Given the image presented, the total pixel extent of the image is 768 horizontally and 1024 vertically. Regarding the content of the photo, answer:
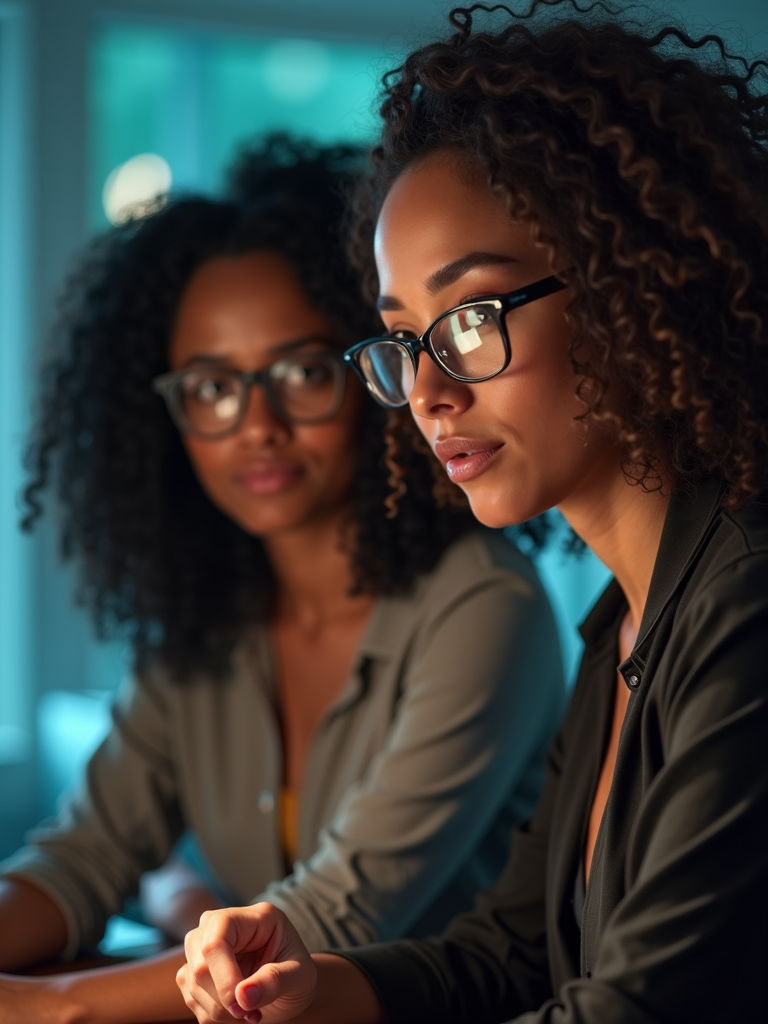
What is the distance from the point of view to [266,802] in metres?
1.69

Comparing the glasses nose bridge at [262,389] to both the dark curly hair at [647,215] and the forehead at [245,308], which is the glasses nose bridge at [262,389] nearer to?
the forehead at [245,308]

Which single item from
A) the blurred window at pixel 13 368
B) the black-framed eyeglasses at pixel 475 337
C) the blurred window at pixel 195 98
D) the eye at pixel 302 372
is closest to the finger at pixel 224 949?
the black-framed eyeglasses at pixel 475 337

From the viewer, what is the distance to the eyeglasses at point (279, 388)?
1.67m

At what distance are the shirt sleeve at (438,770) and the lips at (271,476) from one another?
29 centimetres

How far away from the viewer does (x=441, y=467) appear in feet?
4.58

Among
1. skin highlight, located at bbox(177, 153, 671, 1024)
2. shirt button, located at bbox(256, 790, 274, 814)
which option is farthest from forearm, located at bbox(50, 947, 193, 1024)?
shirt button, located at bbox(256, 790, 274, 814)

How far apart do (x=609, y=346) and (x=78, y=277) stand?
1.19 metres

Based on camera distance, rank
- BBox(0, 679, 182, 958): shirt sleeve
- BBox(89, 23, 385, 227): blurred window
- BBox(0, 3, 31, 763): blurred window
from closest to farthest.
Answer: BBox(0, 679, 182, 958): shirt sleeve < BBox(0, 3, 31, 763): blurred window < BBox(89, 23, 385, 227): blurred window

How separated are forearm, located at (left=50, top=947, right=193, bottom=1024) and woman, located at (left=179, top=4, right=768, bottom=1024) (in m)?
0.18

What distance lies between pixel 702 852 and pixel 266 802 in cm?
100

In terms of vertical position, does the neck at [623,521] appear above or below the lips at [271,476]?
below

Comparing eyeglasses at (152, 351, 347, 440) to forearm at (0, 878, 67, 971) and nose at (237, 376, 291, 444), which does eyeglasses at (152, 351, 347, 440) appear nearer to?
nose at (237, 376, 291, 444)

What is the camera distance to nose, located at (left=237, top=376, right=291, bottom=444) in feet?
5.49

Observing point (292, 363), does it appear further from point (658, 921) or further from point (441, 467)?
point (658, 921)
